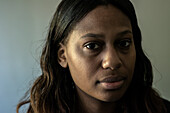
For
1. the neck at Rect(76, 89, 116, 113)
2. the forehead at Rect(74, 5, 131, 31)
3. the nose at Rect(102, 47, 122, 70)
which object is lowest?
the neck at Rect(76, 89, 116, 113)

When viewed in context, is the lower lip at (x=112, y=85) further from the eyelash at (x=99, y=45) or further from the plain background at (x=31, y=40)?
the plain background at (x=31, y=40)

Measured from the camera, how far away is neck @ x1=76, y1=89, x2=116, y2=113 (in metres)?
0.85

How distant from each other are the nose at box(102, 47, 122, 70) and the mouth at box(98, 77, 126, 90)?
0.15 feet

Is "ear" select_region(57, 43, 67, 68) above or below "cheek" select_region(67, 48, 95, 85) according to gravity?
above

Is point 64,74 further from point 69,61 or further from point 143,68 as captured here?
point 143,68

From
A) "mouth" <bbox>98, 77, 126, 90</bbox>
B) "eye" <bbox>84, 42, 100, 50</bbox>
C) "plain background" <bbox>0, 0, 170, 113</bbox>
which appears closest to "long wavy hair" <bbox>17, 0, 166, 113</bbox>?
"eye" <bbox>84, 42, 100, 50</bbox>

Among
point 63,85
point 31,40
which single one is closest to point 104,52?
point 63,85

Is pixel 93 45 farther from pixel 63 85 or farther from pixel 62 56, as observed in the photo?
pixel 63 85

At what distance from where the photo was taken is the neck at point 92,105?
0.85 metres

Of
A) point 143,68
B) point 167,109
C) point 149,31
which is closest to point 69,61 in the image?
point 143,68

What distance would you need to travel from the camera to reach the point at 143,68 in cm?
Answer: 96

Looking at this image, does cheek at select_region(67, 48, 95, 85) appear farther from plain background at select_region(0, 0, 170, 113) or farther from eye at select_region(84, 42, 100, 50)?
plain background at select_region(0, 0, 170, 113)

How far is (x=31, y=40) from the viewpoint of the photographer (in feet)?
4.55

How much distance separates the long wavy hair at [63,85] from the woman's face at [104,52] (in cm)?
11
